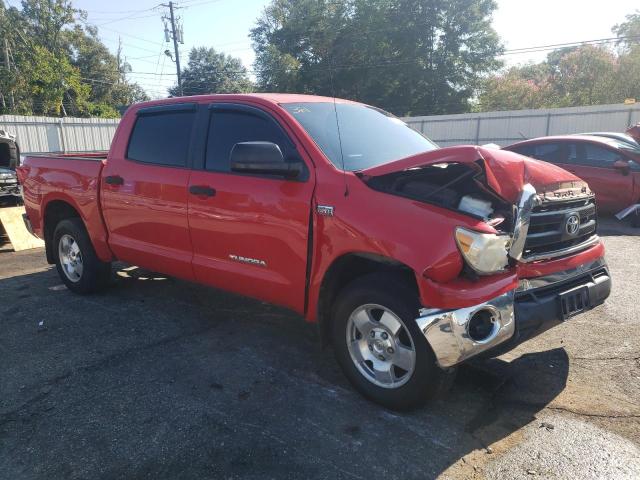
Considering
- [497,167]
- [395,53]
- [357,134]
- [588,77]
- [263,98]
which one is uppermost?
[395,53]

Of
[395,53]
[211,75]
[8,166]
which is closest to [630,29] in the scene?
[395,53]

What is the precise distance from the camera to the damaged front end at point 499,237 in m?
2.71

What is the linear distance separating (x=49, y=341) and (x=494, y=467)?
12.0 ft

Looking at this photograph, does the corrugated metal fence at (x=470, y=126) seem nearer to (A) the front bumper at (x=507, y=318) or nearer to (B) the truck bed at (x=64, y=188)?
(A) the front bumper at (x=507, y=318)

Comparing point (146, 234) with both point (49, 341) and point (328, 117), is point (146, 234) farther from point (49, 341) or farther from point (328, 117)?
point (328, 117)

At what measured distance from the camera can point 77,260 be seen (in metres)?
5.48

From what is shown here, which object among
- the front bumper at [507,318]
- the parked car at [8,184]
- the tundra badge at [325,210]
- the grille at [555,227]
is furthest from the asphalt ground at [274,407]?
the parked car at [8,184]

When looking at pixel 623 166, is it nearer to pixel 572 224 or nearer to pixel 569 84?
pixel 572 224

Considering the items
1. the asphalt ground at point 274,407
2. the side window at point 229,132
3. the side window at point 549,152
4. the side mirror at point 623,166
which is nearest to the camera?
the asphalt ground at point 274,407

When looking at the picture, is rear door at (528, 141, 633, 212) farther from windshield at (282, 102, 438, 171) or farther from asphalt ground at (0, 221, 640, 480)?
windshield at (282, 102, 438, 171)

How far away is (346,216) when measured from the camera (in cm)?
313

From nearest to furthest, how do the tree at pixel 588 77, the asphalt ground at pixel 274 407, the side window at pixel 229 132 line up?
the asphalt ground at pixel 274 407, the side window at pixel 229 132, the tree at pixel 588 77

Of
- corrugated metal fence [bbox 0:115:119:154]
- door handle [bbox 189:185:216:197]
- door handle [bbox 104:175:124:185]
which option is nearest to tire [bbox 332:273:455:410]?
door handle [bbox 189:185:216:197]

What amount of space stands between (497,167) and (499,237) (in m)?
0.40
